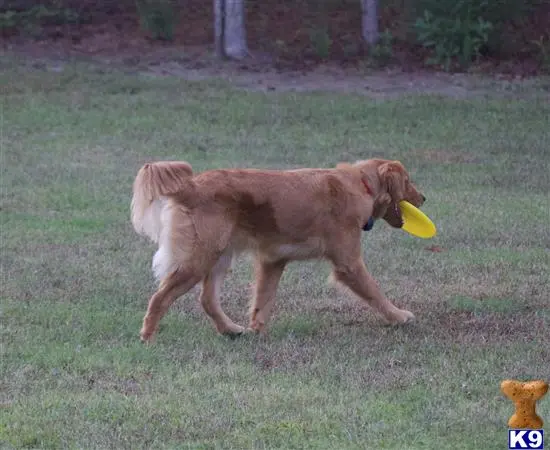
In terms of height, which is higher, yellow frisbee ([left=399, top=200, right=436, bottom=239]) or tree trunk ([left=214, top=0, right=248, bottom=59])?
yellow frisbee ([left=399, top=200, right=436, bottom=239])

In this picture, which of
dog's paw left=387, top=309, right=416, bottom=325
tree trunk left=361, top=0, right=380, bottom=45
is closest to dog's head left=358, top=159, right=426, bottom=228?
dog's paw left=387, top=309, right=416, bottom=325

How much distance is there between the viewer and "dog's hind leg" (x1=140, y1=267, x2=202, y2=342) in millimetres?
7207

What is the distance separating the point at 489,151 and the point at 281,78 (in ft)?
18.1

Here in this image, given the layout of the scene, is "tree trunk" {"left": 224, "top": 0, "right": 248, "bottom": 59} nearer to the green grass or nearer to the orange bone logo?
the green grass

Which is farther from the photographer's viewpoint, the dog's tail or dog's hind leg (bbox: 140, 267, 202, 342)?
dog's hind leg (bbox: 140, 267, 202, 342)

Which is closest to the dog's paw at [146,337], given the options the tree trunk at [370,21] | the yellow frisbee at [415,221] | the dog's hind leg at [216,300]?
the dog's hind leg at [216,300]

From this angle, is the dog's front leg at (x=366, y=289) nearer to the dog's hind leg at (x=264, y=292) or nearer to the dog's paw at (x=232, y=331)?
the dog's hind leg at (x=264, y=292)

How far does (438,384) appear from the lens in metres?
6.25

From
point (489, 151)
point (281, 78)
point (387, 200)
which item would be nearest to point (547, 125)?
point (489, 151)

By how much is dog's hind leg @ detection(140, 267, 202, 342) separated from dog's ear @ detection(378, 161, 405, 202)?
4.86 ft

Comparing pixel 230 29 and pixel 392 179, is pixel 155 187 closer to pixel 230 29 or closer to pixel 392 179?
pixel 392 179

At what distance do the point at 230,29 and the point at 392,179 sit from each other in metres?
13.0

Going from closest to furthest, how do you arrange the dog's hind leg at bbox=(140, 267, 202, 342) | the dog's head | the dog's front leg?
the dog's hind leg at bbox=(140, 267, 202, 342) < the dog's front leg < the dog's head

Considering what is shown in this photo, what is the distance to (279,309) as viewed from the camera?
8.17 metres
